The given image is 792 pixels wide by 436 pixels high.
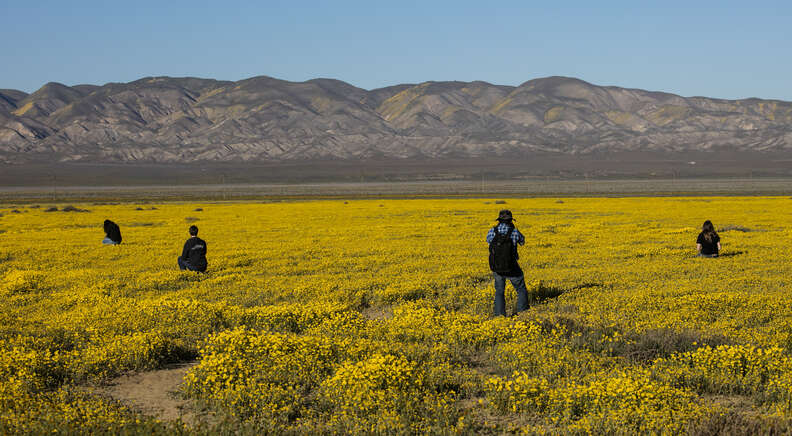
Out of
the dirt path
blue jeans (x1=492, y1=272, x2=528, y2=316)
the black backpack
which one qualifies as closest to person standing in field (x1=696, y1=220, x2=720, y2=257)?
blue jeans (x1=492, y1=272, x2=528, y2=316)

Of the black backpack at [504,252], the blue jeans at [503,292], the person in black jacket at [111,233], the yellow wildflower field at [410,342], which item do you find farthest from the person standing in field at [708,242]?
the person in black jacket at [111,233]

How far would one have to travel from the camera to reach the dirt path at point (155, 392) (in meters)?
8.32

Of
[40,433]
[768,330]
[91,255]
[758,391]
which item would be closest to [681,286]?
[768,330]

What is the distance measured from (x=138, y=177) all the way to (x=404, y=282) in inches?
6500

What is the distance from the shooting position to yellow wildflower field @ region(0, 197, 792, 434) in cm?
767

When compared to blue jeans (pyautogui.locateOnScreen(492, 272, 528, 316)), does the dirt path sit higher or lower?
lower

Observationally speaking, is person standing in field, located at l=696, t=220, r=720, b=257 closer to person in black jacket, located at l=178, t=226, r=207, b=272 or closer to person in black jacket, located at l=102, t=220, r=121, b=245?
person in black jacket, located at l=178, t=226, r=207, b=272

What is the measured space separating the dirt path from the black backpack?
5.65 meters

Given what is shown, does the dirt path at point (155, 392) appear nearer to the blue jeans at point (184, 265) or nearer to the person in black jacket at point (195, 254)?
the person in black jacket at point (195, 254)

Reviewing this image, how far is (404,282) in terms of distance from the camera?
1706 cm

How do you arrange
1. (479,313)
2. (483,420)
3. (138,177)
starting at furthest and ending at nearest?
(138,177), (479,313), (483,420)

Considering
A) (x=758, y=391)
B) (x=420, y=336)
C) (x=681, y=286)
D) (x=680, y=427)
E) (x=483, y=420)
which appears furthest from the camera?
(x=681, y=286)

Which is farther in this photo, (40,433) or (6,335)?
(6,335)

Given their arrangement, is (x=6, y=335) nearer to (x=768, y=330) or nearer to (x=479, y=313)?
(x=479, y=313)
